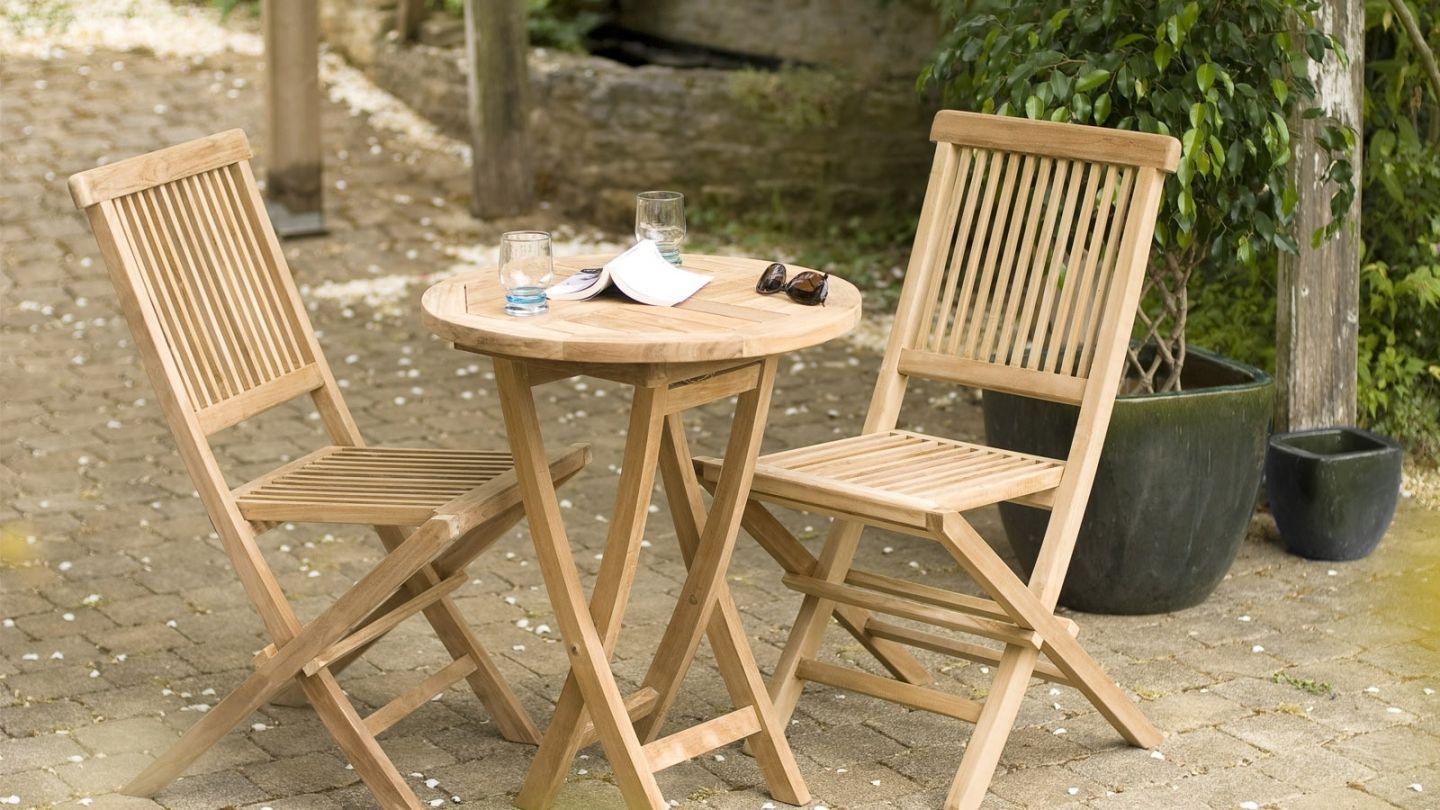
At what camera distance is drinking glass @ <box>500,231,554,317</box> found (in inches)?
125

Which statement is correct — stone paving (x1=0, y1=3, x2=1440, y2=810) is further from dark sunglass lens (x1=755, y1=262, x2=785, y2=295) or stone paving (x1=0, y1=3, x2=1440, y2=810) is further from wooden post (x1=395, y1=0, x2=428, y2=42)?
wooden post (x1=395, y1=0, x2=428, y2=42)

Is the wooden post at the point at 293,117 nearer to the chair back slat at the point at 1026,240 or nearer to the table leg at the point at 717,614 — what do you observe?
the chair back slat at the point at 1026,240

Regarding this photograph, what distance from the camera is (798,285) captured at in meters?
3.34

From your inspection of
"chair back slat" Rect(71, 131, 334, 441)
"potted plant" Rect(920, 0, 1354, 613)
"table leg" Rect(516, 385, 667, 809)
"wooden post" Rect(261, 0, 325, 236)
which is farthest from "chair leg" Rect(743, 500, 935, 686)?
"wooden post" Rect(261, 0, 325, 236)

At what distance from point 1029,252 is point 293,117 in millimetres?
5188

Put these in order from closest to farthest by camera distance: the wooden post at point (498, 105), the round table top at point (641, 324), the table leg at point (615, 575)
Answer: the round table top at point (641, 324), the table leg at point (615, 575), the wooden post at point (498, 105)

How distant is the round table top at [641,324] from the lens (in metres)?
2.93

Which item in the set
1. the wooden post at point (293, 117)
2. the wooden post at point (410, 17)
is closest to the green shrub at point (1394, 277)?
the wooden post at point (293, 117)

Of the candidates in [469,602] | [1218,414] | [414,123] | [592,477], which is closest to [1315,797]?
[1218,414]

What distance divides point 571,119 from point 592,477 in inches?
141

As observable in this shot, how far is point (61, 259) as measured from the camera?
7559 millimetres

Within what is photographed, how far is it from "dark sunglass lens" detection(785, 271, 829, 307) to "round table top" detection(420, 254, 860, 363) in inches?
0.8

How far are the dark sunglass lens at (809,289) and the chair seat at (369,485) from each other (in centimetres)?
67

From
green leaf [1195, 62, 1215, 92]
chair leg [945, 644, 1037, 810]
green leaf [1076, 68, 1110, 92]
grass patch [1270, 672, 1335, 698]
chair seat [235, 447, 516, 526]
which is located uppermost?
green leaf [1195, 62, 1215, 92]
